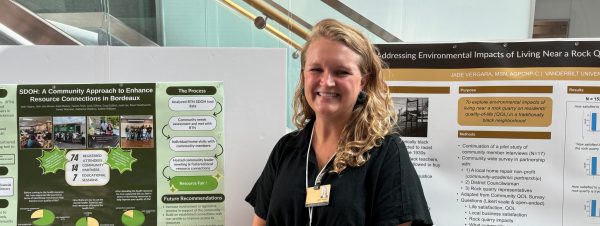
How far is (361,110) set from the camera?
1127 millimetres

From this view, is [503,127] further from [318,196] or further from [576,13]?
[576,13]

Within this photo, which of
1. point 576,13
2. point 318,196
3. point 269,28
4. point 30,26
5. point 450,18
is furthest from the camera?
point 576,13

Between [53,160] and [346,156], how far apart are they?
41.0 inches

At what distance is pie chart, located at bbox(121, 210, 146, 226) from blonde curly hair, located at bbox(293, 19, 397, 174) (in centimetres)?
75

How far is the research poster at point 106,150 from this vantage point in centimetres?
139

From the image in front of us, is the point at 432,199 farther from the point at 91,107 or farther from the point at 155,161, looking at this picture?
the point at 91,107

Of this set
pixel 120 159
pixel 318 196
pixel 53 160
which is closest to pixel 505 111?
pixel 318 196

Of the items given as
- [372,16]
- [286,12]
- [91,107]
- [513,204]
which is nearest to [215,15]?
[286,12]

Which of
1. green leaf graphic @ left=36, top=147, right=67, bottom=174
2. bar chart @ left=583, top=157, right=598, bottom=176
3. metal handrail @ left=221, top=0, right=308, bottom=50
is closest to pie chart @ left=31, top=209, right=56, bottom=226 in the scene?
green leaf graphic @ left=36, top=147, right=67, bottom=174

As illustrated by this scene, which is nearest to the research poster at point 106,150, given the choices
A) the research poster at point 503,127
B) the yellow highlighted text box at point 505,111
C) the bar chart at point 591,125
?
the research poster at point 503,127

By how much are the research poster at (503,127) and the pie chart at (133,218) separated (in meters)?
0.98

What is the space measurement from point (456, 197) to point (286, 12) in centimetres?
150

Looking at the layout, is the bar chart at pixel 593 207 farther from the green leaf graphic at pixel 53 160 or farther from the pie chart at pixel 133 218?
the green leaf graphic at pixel 53 160

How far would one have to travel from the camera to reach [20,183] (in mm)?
1399
